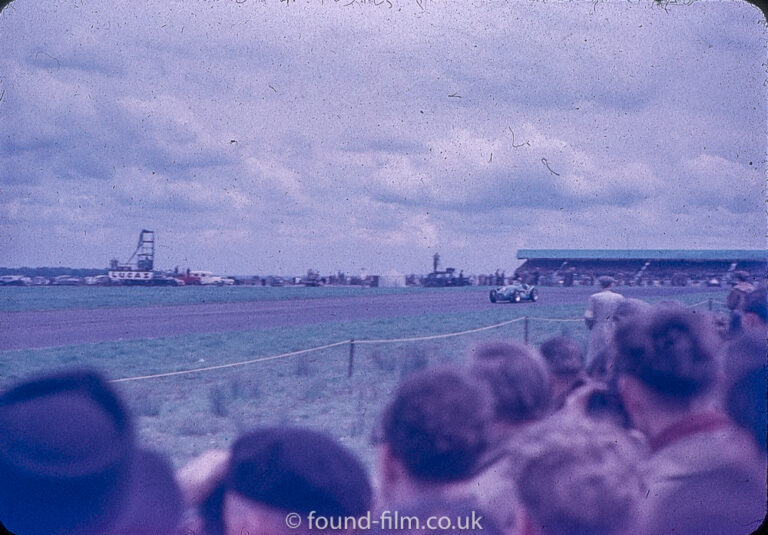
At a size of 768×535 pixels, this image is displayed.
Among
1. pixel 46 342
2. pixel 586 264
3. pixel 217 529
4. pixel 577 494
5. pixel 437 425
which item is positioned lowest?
pixel 217 529

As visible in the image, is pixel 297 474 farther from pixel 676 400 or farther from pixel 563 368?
pixel 676 400

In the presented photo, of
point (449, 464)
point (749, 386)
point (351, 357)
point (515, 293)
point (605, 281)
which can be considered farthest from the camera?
point (351, 357)

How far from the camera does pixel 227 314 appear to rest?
2.82 metres

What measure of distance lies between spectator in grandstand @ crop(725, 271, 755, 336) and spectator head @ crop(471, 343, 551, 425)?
598 millimetres

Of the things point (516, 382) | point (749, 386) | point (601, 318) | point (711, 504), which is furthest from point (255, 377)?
point (749, 386)

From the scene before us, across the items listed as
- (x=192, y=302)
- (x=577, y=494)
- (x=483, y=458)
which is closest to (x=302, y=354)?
(x=192, y=302)

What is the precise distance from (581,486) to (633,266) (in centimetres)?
79

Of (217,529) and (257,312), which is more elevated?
(257,312)

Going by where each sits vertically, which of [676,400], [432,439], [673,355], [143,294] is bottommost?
[432,439]

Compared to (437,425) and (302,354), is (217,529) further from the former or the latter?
(302,354)

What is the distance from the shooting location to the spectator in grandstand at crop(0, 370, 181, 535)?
1862mm

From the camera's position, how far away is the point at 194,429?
1.99 meters

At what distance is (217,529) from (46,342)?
930 millimetres

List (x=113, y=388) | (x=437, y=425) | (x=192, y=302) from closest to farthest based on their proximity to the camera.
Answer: (x=437, y=425), (x=113, y=388), (x=192, y=302)
